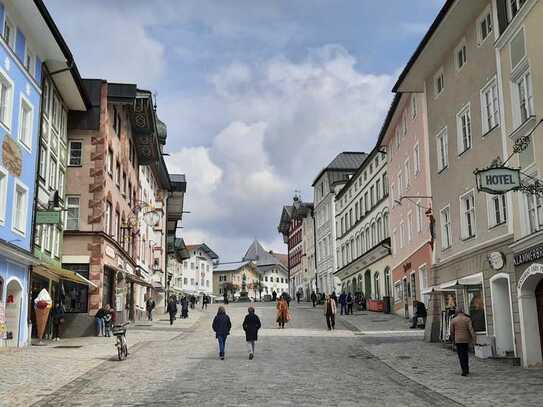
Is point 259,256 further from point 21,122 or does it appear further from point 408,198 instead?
point 21,122

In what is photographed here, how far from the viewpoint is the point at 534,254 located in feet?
59.1

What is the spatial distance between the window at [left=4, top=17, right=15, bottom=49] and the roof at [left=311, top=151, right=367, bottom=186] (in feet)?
165

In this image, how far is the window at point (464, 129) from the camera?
79.3ft

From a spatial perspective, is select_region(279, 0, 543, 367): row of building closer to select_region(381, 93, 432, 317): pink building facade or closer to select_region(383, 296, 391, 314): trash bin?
select_region(381, 93, 432, 317): pink building facade

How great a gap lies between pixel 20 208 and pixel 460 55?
16963 millimetres

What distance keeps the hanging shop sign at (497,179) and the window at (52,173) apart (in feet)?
69.2

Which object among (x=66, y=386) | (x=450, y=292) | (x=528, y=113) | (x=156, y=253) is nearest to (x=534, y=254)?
(x=528, y=113)

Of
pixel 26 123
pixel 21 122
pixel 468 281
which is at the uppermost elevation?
pixel 26 123

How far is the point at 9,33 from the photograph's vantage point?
24766 millimetres

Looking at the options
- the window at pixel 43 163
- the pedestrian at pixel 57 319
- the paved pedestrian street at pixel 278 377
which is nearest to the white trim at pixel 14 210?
the window at pixel 43 163

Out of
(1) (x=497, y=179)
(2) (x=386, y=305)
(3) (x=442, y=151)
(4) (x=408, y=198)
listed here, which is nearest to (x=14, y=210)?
(3) (x=442, y=151)

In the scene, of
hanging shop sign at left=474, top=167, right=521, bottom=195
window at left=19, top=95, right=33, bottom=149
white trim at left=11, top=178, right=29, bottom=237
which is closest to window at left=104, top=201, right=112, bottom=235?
white trim at left=11, top=178, right=29, bottom=237

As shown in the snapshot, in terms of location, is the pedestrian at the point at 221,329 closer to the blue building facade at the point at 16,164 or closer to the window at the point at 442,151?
the blue building facade at the point at 16,164

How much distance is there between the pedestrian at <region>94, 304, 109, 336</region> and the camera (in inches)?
1238
